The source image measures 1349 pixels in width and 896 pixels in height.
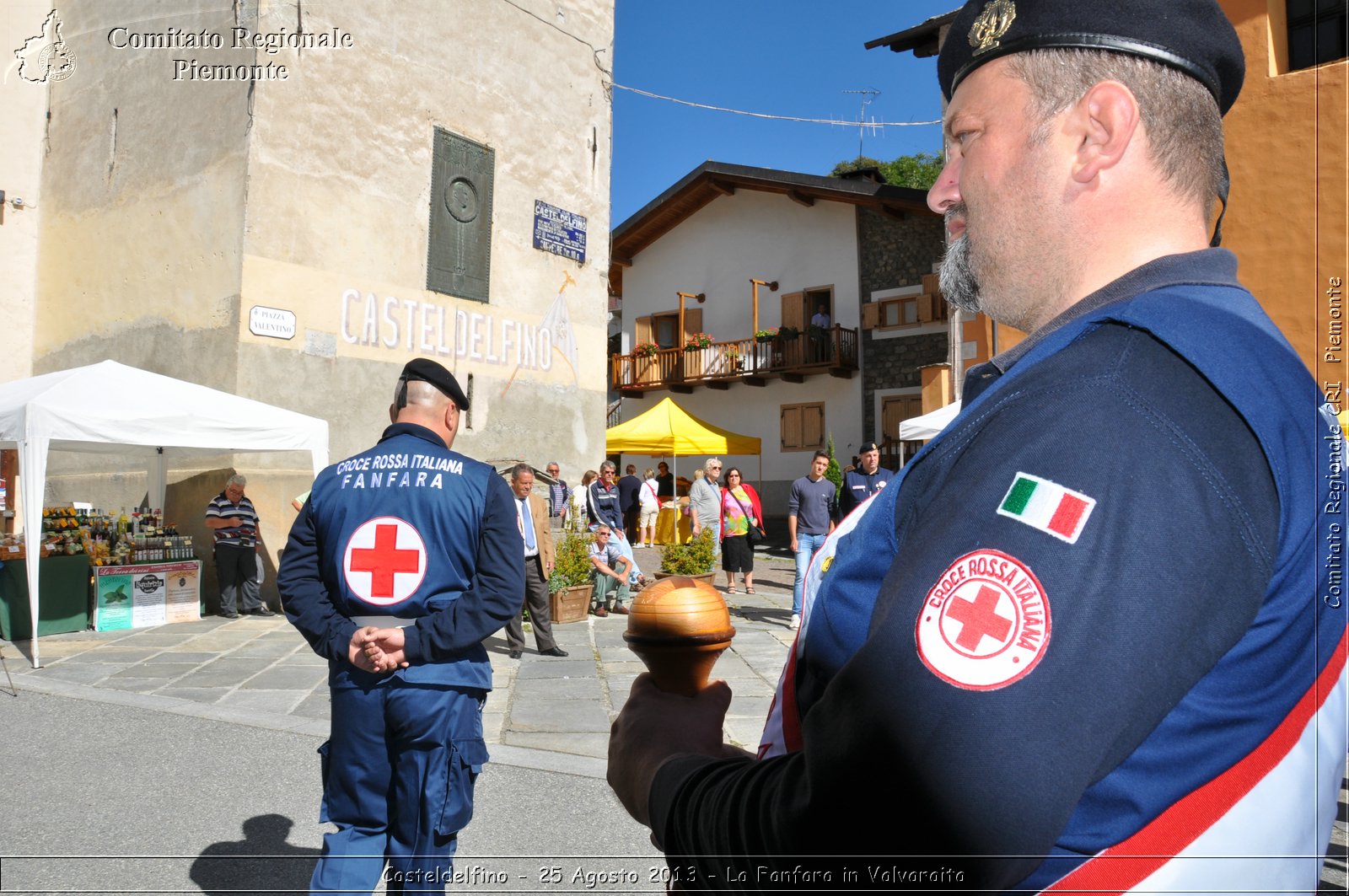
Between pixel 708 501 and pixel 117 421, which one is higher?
pixel 117 421

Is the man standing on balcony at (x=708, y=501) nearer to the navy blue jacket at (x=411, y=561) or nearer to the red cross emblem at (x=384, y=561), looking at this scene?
the navy blue jacket at (x=411, y=561)

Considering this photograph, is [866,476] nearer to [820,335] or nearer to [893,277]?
[820,335]

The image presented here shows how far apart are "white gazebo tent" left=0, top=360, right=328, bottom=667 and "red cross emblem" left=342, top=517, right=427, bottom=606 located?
19.3 ft

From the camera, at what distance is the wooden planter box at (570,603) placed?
9.57 meters

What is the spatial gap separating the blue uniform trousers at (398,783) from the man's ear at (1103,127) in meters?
2.34

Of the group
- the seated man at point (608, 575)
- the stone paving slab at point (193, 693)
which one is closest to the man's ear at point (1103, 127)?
the stone paving slab at point (193, 693)

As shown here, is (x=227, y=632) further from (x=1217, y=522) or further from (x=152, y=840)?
(x=1217, y=522)

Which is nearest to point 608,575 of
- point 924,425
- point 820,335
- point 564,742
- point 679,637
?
point 924,425

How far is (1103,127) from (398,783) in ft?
8.20

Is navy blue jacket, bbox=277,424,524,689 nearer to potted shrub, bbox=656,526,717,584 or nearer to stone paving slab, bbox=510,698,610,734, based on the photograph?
stone paving slab, bbox=510,698,610,734

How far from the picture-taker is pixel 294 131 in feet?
36.2

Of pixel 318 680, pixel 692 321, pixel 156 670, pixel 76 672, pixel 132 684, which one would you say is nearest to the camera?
pixel 132 684

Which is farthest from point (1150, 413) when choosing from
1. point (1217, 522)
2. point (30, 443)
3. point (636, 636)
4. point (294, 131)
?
Result: point (294, 131)

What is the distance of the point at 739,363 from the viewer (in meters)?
24.0
